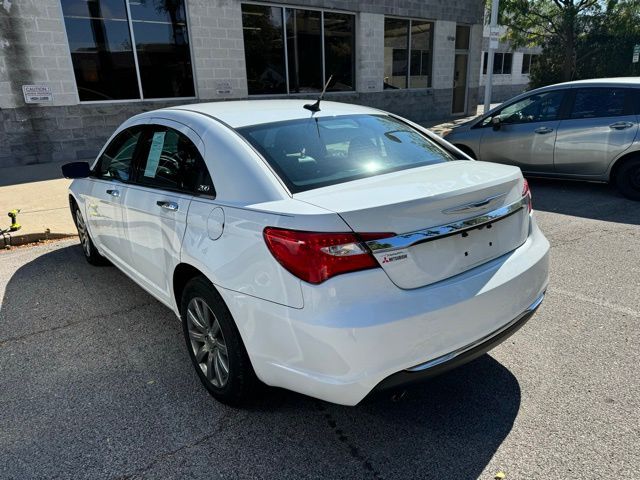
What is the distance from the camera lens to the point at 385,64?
53.4 feet

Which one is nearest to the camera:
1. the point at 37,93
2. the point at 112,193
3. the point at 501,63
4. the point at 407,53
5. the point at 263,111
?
the point at 263,111

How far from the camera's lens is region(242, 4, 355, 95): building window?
13.0m

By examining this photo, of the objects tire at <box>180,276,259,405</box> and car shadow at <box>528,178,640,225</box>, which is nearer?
tire at <box>180,276,259,405</box>

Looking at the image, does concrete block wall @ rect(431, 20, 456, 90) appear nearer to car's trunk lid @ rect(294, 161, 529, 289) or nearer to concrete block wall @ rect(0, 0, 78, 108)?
concrete block wall @ rect(0, 0, 78, 108)

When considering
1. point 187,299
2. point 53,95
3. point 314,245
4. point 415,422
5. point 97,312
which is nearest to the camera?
point 314,245

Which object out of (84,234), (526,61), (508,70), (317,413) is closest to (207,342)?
(317,413)

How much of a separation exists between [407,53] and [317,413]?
54.5 feet

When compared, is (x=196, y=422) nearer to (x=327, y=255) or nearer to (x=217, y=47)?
(x=327, y=255)

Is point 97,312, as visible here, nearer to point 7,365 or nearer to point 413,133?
point 7,365

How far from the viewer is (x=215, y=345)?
2650 mm

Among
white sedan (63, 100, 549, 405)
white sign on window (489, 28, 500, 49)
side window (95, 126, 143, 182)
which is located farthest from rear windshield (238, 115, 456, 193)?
white sign on window (489, 28, 500, 49)

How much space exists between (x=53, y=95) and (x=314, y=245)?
422 inches

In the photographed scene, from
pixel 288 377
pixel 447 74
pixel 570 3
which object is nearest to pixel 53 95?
pixel 288 377

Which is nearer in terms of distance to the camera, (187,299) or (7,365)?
(187,299)
